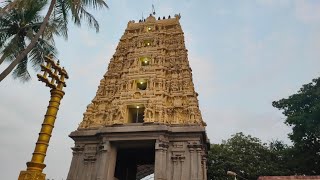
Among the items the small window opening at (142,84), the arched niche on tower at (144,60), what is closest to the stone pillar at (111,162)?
the small window opening at (142,84)

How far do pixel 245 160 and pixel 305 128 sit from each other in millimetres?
8007

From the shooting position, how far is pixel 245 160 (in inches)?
1296

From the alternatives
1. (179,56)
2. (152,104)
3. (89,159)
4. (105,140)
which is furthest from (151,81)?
(89,159)

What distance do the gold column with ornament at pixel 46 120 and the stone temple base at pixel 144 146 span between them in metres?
13.2

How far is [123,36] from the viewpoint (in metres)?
33.7

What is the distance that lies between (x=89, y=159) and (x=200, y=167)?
8.67 meters

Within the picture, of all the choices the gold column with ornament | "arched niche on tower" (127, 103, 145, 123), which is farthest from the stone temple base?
the gold column with ornament

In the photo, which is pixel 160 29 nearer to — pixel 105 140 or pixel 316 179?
pixel 105 140

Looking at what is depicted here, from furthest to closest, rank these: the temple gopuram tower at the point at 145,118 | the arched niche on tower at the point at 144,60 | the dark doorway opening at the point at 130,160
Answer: the arched niche on tower at the point at 144,60
the dark doorway opening at the point at 130,160
the temple gopuram tower at the point at 145,118

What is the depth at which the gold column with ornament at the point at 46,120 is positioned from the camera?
720cm

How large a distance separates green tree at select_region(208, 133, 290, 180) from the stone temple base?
1010 centimetres

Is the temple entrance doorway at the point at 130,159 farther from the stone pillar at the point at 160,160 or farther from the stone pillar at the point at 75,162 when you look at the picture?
the stone pillar at the point at 160,160

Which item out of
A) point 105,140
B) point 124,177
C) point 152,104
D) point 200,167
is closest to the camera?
point 200,167

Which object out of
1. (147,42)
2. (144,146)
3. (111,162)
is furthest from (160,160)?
(147,42)
